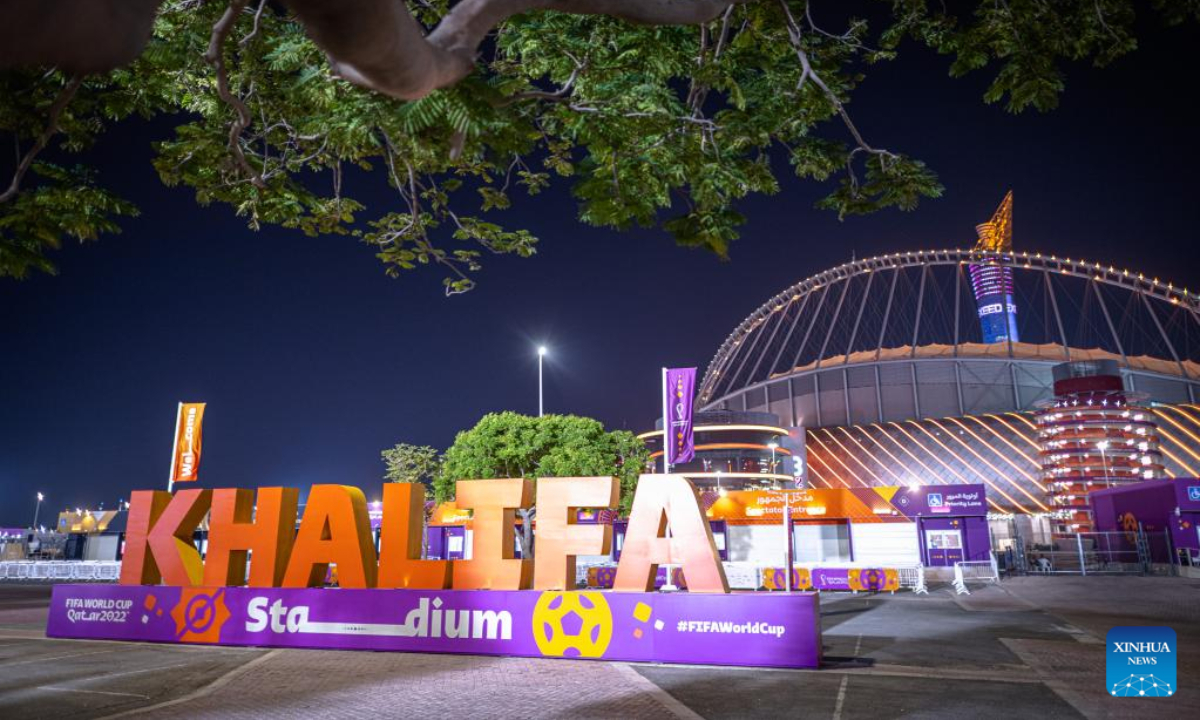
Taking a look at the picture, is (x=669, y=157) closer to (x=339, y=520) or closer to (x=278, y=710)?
(x=278, y=710)

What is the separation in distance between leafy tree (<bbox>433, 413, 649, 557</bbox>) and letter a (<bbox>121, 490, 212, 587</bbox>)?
23.0 m

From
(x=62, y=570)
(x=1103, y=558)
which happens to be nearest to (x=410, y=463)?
(x=62, y=570)

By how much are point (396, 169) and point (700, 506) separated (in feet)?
25.4

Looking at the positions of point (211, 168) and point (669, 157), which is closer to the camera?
point (669, 157)

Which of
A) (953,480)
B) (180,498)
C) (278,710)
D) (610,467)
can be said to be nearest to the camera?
(278,710)

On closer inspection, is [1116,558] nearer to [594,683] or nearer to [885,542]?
[885,542]

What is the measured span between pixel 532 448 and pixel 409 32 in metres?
36.7

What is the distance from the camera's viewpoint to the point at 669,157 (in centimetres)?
709

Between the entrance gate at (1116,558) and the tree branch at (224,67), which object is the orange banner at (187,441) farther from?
the entrance gate at (1116,558)

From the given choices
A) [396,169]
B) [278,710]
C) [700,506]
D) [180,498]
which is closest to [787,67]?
[396,169]

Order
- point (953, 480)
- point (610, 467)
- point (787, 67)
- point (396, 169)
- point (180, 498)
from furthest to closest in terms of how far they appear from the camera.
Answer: point (953, 480), point (610, 467), point (180, 498), point (396, 169), point (787, 67)

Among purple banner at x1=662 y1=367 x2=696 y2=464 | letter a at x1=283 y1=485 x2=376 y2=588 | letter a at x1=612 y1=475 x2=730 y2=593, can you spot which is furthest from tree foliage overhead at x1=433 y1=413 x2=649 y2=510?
letter a at x1=612 y1=475 x2=730 y2=593

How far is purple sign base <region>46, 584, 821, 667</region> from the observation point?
11.9 metres

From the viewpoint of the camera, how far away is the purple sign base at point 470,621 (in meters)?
11.9
